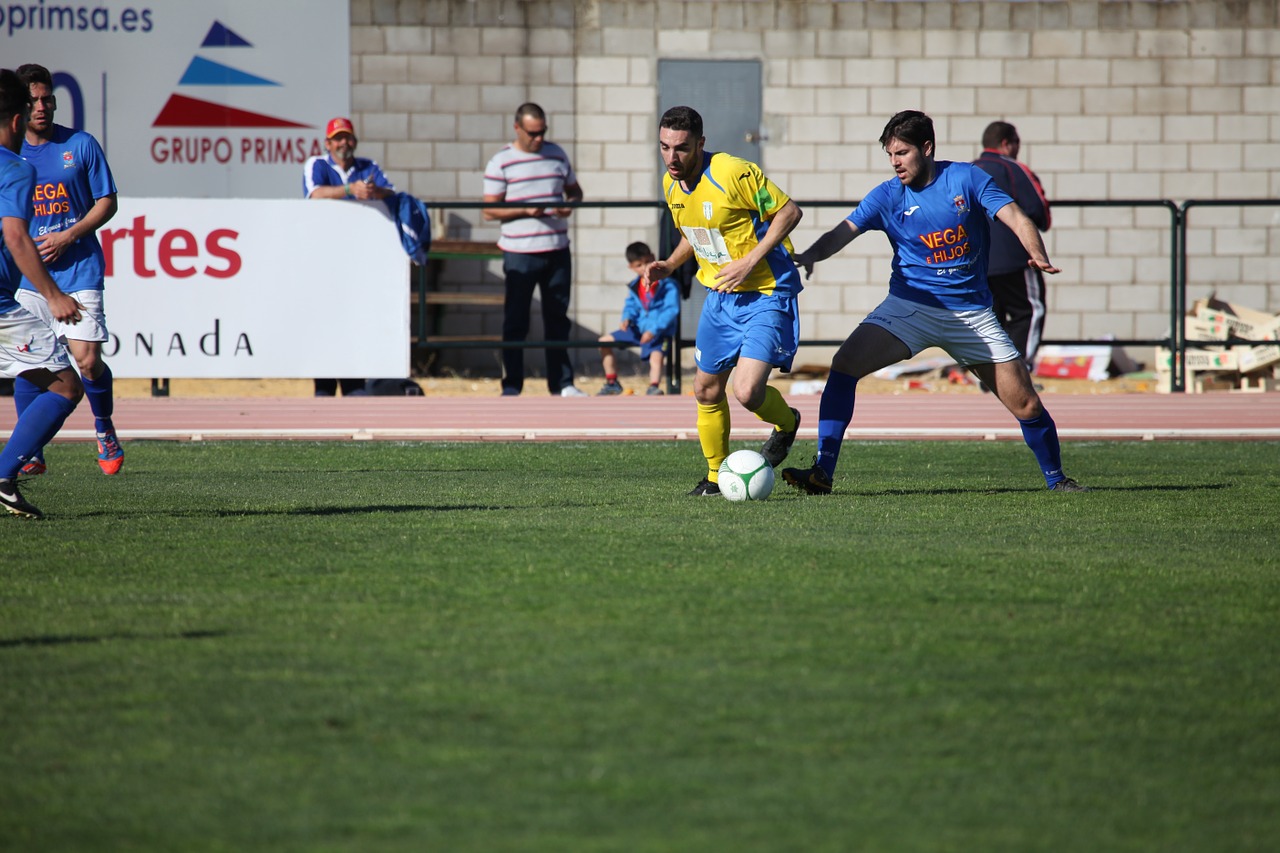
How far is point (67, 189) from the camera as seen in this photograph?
24.8 ft

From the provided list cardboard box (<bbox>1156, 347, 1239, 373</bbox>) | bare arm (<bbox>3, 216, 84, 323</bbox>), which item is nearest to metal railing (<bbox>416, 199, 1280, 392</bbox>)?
cardboard box (<bbox>1156, 347, 1239, 373</bbox>)

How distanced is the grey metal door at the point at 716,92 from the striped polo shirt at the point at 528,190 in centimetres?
364

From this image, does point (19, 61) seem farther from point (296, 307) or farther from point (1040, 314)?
point (1040, 314)

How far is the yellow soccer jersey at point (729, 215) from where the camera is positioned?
272 inches

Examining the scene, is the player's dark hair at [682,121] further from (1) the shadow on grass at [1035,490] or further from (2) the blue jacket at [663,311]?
(2) the blue jacket at [663,311]

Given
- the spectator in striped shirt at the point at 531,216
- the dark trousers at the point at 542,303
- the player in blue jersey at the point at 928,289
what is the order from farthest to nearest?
the dark trousers at the point at 542,303 < the spectator in striped shirt at the point at 531,216 < the player in blue jersey at the point at 928,289

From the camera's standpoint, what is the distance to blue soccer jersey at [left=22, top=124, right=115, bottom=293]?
24.6 feet

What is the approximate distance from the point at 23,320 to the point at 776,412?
134 inches

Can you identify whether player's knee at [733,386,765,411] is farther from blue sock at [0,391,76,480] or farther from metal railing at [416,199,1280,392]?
metal railing at [416,199,1280,392]

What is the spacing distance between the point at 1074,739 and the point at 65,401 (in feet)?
15.5

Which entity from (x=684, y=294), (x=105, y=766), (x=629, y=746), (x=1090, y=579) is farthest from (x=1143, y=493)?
(x=684, y=294)

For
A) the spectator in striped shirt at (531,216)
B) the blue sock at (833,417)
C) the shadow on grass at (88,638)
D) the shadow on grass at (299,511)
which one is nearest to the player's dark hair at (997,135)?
the spectator in striped shirt at (531,216)

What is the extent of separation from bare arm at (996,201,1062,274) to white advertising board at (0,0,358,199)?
11223 mm

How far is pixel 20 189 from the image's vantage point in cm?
596
